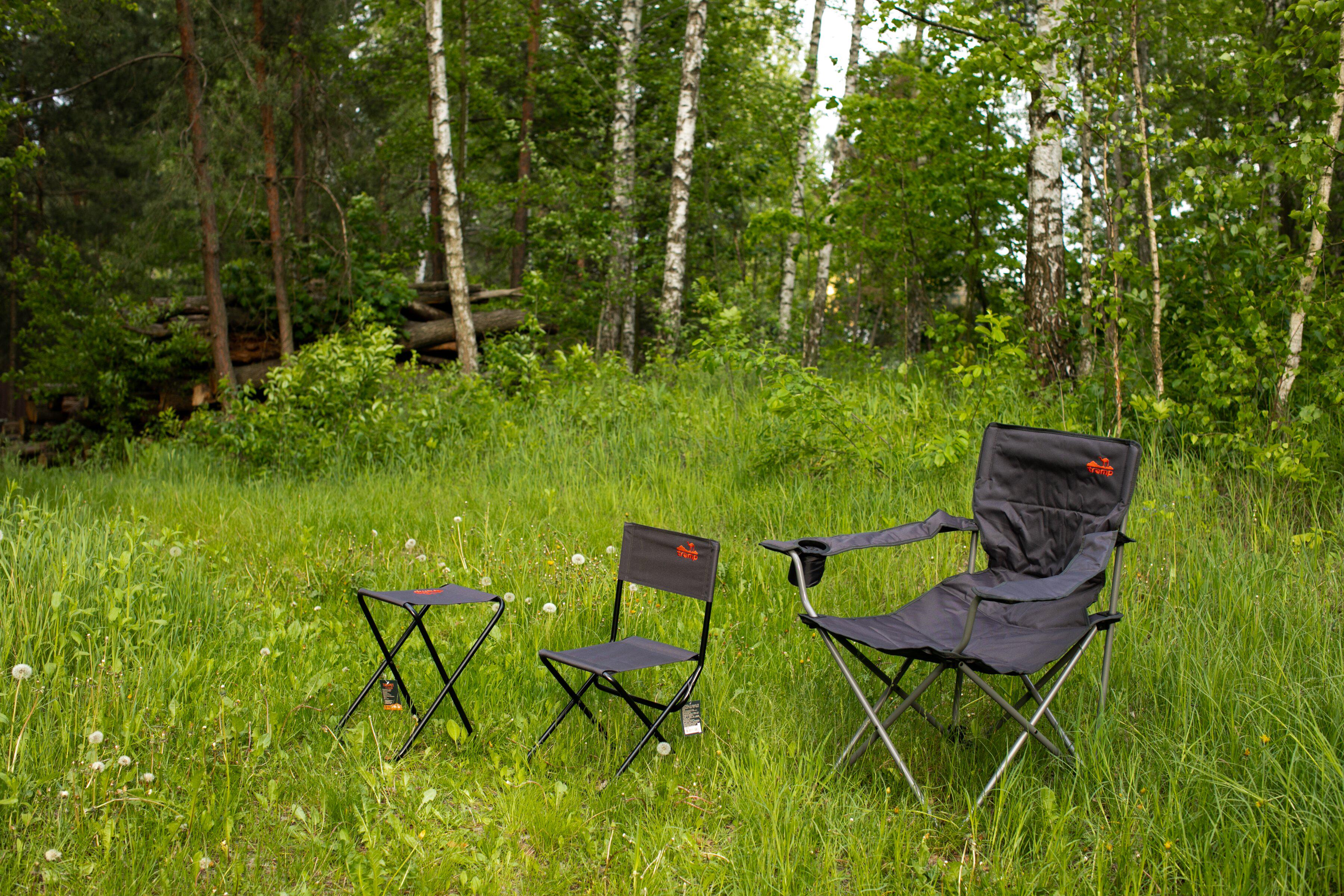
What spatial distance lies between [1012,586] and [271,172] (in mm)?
9676

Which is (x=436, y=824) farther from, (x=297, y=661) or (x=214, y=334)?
(x=214, y=334)

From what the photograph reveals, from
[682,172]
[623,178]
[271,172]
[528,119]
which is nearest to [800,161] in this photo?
[623,178]

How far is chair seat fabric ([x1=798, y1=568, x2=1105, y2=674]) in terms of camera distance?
2.39m

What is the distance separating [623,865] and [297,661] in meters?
1.58

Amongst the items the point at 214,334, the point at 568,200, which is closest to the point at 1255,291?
the point at 568,200

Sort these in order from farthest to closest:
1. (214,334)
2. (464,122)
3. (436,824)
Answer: (464,122) < (214,334) < (436,824)

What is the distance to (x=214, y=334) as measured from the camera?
948 centimetres

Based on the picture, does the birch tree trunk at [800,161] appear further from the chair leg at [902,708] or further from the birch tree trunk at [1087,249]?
the chair leg at [902,708]

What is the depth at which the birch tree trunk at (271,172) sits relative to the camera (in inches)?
381

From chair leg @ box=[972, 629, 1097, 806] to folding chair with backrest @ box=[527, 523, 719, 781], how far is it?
0.85 m

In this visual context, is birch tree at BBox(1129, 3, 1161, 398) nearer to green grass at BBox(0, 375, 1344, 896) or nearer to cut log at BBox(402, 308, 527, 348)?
green grass at BBox(0, 375, 1344, 896)

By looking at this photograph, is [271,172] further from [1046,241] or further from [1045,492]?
Answer: [1045,492]

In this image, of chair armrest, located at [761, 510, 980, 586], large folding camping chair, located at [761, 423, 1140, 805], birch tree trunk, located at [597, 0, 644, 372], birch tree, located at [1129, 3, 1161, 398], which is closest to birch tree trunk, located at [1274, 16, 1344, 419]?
birch tree, located at [1129, 3, 1161, 398]

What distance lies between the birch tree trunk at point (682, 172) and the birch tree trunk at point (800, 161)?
1738mm
